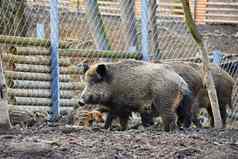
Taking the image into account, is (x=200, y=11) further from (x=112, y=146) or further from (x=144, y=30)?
(x=112, y=146)

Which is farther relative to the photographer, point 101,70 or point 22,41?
point 22,41

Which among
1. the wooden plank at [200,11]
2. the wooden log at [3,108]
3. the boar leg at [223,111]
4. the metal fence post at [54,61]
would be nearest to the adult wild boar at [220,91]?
the boar leg at [223,111]

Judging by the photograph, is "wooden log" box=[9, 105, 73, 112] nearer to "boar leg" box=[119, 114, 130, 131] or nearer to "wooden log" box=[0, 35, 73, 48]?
"wooden log" box=[0, 35, 73, 48]

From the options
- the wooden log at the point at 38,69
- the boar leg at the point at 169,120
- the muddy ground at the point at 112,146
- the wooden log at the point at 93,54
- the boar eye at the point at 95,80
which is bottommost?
the muddy ground at the point at 112,146

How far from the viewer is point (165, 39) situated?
52.4 feet

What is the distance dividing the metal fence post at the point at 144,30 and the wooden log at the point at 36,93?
3.97ft

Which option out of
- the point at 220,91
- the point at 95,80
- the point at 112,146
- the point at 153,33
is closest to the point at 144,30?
the point at 153,33

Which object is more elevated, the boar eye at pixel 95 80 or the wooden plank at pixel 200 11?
the wooden plank at pixel 200 11

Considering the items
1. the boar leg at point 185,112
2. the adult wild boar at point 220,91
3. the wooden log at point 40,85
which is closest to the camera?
the boar leg at point 185,112

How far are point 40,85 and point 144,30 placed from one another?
1725 mm

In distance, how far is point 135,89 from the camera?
761 centimetres

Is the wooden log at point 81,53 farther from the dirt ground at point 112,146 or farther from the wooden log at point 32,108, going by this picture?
the dirt ground at point 112,146

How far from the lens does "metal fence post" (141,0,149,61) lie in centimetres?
910

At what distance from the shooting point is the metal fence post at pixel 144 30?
910cm
